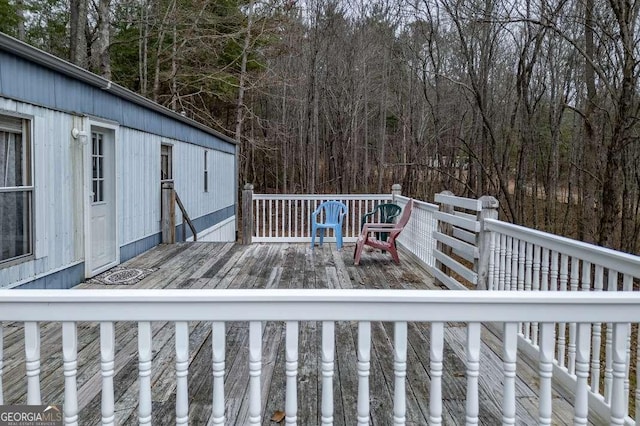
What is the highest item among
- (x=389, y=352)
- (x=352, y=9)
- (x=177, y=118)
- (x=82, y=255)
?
(x=352, y=9)

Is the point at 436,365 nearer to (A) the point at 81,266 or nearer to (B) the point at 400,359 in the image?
(B) the point at 400,359

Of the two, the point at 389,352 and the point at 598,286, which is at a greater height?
the point at 598,286

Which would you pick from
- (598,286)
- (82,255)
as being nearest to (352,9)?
(82,255)

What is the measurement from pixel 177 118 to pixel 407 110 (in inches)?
353

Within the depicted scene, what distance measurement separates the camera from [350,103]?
15.0 m

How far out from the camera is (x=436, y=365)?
1.34 m

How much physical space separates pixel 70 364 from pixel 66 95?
411 centimetres

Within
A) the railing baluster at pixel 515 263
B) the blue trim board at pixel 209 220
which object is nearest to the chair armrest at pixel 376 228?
the railing baluster at pixel 515 263

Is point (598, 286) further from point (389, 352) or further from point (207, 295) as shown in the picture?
point (207, 295)

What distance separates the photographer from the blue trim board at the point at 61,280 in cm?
412

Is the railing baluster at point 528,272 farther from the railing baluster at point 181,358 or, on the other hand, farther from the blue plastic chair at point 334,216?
the blue plastic chair at point 334,216

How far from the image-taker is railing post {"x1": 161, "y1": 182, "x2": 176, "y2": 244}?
7312 millimetres

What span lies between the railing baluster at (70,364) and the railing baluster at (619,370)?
165cm

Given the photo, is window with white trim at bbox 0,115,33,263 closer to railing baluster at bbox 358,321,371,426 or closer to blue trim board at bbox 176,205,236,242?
railing baluster at bbox 358,321,371,426
